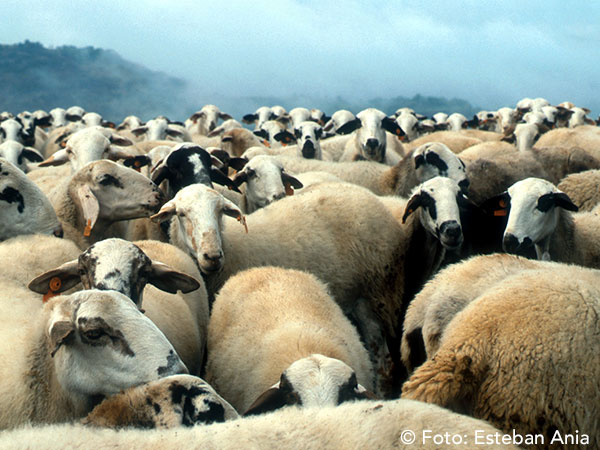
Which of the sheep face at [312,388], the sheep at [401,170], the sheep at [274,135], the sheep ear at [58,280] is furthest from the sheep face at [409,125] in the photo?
the sheep face at [312,388]

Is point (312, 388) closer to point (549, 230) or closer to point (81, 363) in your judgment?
point (81, 363)

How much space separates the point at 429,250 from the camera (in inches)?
204

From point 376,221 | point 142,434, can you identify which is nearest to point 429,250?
point 376,221

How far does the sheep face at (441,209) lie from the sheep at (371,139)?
3.22 metres

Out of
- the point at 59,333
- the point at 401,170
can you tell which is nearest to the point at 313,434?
the point at 59,333

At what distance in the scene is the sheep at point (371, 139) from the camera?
8.41 meters

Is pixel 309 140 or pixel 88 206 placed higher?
pixel 309 140

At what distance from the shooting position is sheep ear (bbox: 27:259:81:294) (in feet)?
11.2

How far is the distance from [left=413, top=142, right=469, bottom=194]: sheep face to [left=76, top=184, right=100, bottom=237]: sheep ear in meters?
3.20

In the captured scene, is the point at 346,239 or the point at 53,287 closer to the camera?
the point at 53,287

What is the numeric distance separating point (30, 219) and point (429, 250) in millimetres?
2964

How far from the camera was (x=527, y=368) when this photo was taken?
8.16 ft

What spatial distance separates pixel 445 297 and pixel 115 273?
1.68 m

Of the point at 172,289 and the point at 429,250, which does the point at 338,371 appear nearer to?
the point at 172,289
